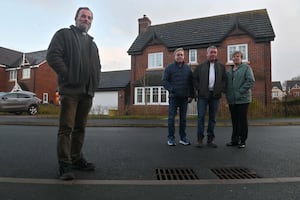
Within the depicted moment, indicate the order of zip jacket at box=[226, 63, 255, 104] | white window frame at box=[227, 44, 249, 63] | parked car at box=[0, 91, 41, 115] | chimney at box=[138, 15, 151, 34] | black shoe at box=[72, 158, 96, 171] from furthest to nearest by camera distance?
chimney at box=[138, 15, 151, 34] → white window frame at box=[227, 44, 249, 63] → parked car at box=[0, 91, 41, 115] → zip jacket at box=[226, 63, 255, 104] → black shoe at box=[72, 158, 96, 171]

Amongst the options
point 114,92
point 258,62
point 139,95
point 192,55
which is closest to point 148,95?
point 139,95

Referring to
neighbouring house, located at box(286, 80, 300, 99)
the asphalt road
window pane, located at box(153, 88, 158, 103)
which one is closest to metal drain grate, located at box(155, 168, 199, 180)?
the asphalt road

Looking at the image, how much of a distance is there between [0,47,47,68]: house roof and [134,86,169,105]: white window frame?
1791 centimetres

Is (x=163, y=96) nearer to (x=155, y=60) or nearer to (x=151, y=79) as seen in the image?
(x=151, y=79)

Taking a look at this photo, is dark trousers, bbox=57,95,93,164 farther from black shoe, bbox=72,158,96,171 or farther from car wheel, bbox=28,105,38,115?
car wheel, bbox=28,105,38,115

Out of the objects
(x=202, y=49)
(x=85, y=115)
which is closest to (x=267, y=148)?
(x=85, y=115)

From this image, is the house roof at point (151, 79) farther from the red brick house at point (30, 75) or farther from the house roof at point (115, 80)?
the red brick house at point (30, 75)

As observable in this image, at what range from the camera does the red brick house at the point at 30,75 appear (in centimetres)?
3684

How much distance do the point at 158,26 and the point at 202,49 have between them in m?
7.32

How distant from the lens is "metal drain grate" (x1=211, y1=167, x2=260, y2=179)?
3535mm

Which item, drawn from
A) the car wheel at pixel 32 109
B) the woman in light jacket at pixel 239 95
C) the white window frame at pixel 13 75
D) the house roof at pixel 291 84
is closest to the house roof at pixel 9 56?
the white window frame at pixel 13 75

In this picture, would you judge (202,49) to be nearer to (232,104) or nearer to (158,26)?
(158,26)

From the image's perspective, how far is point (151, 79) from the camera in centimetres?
2573

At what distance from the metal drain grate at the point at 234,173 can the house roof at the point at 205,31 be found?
20509 millimetres
